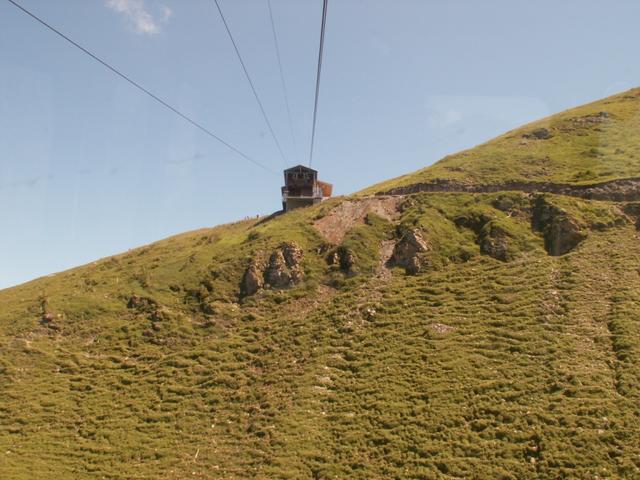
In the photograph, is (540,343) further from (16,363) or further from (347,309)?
(16,363)

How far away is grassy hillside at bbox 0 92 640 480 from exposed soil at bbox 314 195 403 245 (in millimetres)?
519

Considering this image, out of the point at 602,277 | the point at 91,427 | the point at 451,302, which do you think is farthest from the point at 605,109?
the point at 91,427

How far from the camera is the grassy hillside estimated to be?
2972cm

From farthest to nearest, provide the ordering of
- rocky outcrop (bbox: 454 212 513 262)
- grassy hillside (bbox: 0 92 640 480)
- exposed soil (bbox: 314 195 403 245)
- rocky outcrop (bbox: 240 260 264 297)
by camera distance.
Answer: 1. exposed soil (bbox: 314 195 403 245)
2. rocky outcrop (bbox: 240 260 264 297)
3. rocky outcrop (bbox: 454 212 513 262)
4. grassy hillside (bbox: 0 92 640 480)

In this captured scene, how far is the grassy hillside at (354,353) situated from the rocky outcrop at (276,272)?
251 millimetres

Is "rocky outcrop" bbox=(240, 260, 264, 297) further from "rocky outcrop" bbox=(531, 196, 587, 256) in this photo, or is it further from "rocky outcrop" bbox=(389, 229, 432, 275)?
"rocky outcrop" bbox=(531, 196, 587, 256)

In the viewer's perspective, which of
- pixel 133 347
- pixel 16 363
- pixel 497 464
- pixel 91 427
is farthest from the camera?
pixel 133 347

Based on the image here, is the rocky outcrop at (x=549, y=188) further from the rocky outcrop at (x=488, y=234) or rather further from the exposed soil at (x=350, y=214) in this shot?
the rocky outcrop at (x=488, y=234)

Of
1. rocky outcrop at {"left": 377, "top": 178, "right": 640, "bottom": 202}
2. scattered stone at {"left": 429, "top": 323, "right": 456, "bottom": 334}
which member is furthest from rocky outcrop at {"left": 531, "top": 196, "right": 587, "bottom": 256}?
scattered stone at {"left": 429, "top": 323, "right": 456, "bottom": 334}

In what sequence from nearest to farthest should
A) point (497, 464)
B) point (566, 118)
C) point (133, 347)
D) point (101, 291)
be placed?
point (497, 464) < point (133, 347) < point (101, 291) < point (566, 118)

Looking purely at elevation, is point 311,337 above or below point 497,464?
above

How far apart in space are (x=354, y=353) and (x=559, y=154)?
5796 centimetres

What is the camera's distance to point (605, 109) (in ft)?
327

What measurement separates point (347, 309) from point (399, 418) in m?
16.3
